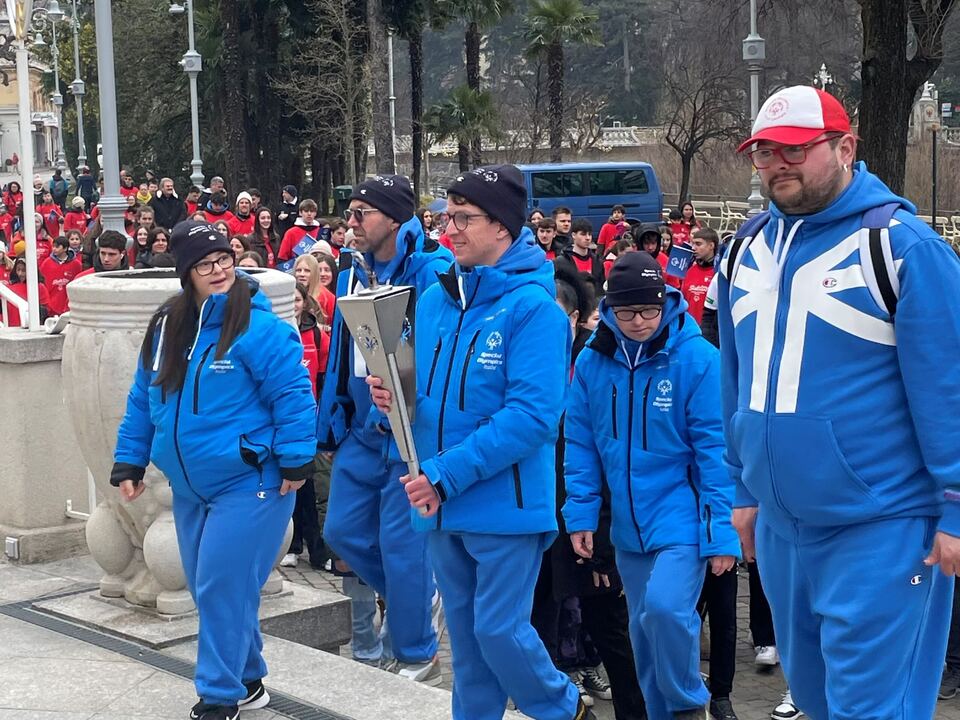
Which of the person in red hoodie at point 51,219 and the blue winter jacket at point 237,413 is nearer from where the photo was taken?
the blue winter jacket at point 237,413

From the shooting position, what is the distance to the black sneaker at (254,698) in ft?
18.1

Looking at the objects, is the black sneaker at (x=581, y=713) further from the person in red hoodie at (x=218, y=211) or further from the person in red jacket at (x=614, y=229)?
the person in red jacket at (x=614, y=229)

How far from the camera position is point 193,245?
5332 millimetres

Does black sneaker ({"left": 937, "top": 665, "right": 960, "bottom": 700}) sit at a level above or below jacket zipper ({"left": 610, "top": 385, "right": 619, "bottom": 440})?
below

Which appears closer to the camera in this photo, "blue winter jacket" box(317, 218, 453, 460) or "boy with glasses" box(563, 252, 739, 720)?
"boy with glasses" box(563, 252, 739, 720)

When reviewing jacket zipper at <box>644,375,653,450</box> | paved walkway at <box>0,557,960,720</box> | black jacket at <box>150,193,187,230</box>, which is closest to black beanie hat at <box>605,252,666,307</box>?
jacket zipper at <box>644,375,653,450</box>

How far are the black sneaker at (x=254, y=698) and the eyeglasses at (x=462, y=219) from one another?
1.90 metres

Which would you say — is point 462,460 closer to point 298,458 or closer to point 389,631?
point 298,458

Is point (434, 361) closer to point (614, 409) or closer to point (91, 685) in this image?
point (614, 409)

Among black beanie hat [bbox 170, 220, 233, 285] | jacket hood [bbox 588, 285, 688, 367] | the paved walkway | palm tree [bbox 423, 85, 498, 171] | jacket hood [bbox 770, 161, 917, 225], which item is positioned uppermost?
palm tree [bbox 423, 85, 498, 171]

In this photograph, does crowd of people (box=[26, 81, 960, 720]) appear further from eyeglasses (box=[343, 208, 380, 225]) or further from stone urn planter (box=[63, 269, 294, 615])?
stone urn planter (box=[63, 269, 294, 615])

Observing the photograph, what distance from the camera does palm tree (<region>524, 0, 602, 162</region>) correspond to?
1721 inches

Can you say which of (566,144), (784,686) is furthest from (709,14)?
(784,686)

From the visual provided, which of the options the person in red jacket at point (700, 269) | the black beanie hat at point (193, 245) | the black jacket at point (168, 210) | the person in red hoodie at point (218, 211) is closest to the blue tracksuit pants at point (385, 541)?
the black beanie hat at point (193, 245)
